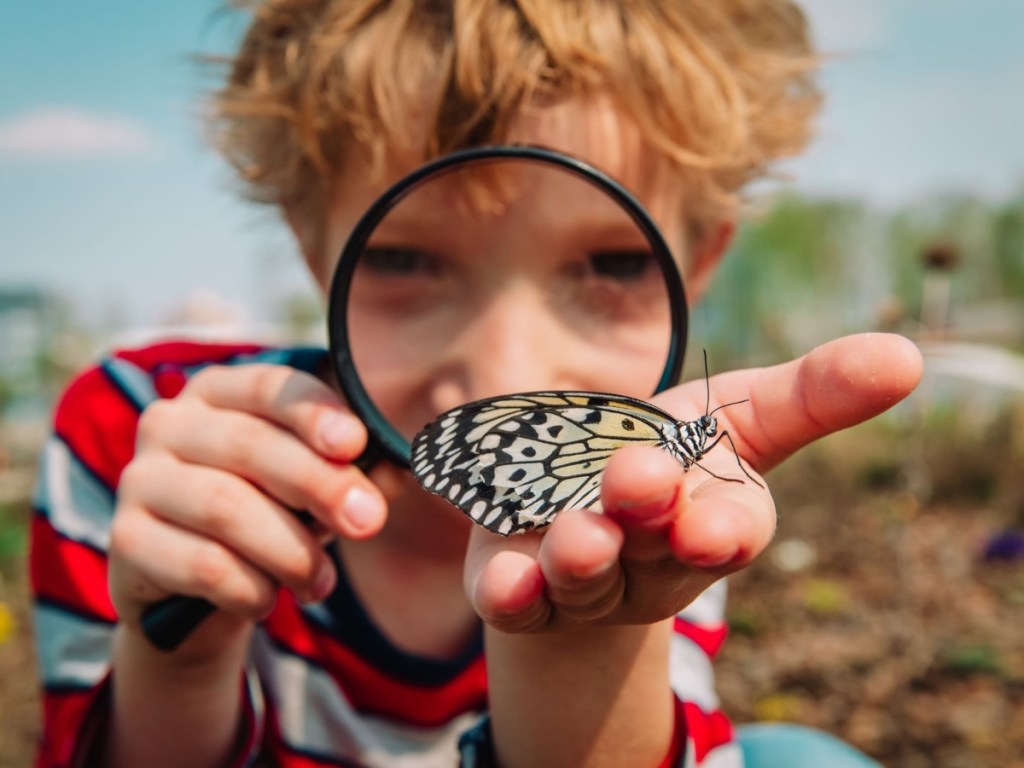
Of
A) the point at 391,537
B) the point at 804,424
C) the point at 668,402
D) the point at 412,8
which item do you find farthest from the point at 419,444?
the point at 412,8

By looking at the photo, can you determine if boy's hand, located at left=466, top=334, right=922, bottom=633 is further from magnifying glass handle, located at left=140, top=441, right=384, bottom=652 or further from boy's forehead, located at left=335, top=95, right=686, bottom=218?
boy's forehead, located at left=335, top=95, right=686, bottom=218

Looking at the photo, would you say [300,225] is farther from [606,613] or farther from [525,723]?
[606,613]

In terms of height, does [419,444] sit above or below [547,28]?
below

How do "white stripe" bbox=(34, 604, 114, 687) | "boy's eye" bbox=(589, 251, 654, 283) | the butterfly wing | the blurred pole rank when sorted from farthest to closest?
the blurred pole < "white stripe" bbox=(34, 604, 114, 687) < "boy's eye" bbox=(589, 251, 654, 283) < the butterfly wing

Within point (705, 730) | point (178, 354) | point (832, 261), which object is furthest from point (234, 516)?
point (832, 261)

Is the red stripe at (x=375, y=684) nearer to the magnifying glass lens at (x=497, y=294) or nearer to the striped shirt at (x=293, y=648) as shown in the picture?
the striped shirt at (x=293, y=648)

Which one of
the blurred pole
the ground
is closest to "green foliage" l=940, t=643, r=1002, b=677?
the ground
